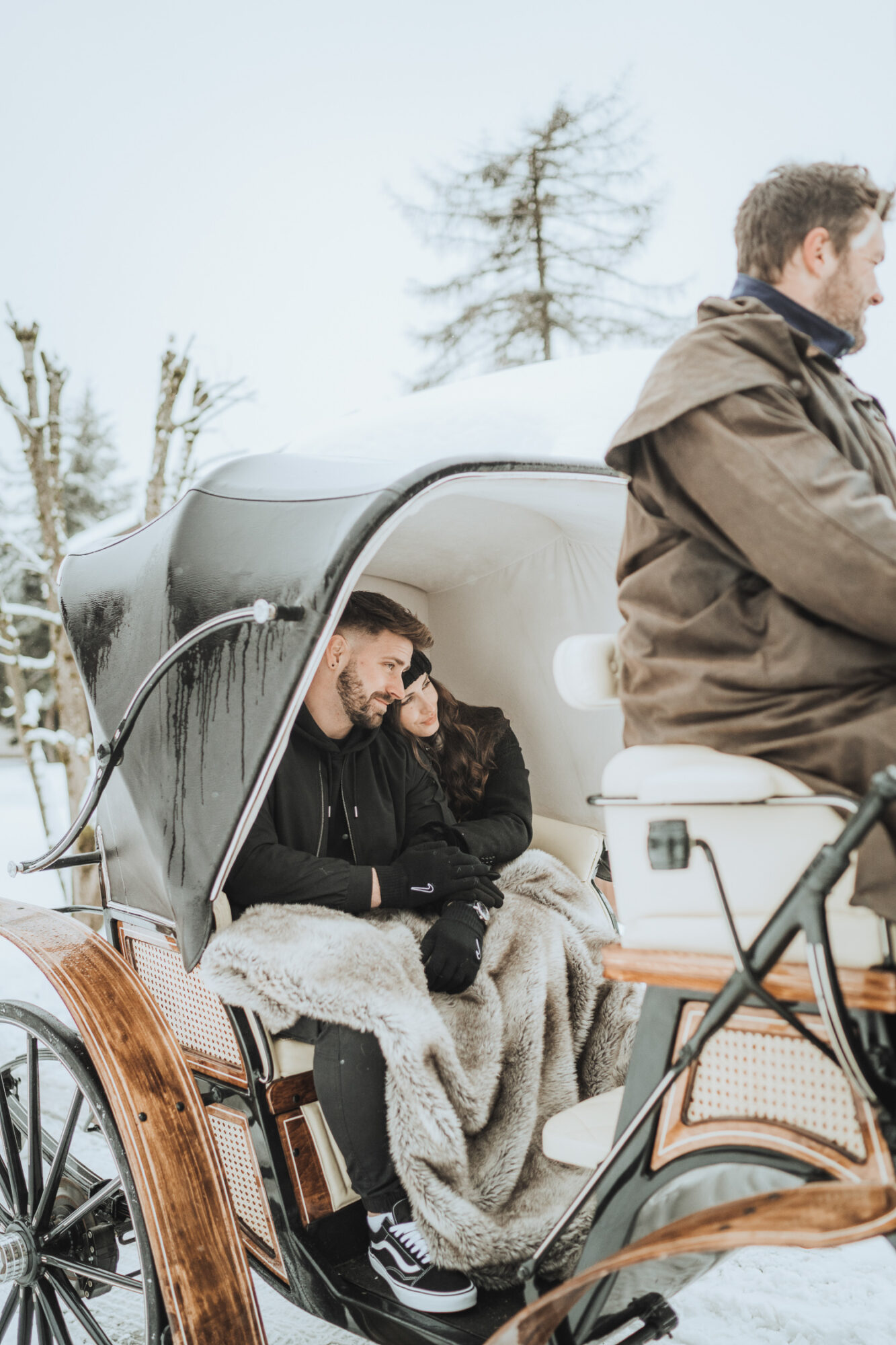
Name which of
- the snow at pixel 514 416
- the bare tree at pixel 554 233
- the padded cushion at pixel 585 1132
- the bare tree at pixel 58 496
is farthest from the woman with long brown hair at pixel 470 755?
the bare tree at pixel 554 233

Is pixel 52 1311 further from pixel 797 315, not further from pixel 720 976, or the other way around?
pixel 797 315

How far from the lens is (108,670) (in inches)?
96.9

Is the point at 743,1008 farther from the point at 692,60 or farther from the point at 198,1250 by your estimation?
the point at 692,60

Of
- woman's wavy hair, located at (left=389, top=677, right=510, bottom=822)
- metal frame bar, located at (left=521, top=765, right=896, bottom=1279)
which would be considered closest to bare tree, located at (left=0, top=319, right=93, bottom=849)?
woman's wavy hair, located at (left=389, top=677, right=510, bottom=822)

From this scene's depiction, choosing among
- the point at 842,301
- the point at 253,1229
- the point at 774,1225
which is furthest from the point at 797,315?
the point at 253,1229

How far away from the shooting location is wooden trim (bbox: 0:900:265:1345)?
1936 millimetres

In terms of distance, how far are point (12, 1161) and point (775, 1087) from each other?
2040mm

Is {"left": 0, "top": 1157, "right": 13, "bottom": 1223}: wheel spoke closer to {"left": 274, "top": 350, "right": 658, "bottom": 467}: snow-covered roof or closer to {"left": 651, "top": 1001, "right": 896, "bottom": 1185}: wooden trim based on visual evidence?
{"left": 651, "top": 1001, "right": 896, "bottom": 1185}: wooden trim

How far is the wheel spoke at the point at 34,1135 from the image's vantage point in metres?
2.41

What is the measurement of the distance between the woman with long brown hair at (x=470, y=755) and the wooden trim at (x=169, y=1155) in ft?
3.86

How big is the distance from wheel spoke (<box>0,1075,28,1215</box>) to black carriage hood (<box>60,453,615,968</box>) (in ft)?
2.26

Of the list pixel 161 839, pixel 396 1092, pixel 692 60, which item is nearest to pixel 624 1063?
pixel 396 1092

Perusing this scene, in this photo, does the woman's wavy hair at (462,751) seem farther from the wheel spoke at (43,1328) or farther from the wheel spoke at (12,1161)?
the wheel spoke at (43,1328)

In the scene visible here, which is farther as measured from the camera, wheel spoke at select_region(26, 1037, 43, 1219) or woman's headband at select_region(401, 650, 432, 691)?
woman's headband at select_region(401, 650, 432, 691)
